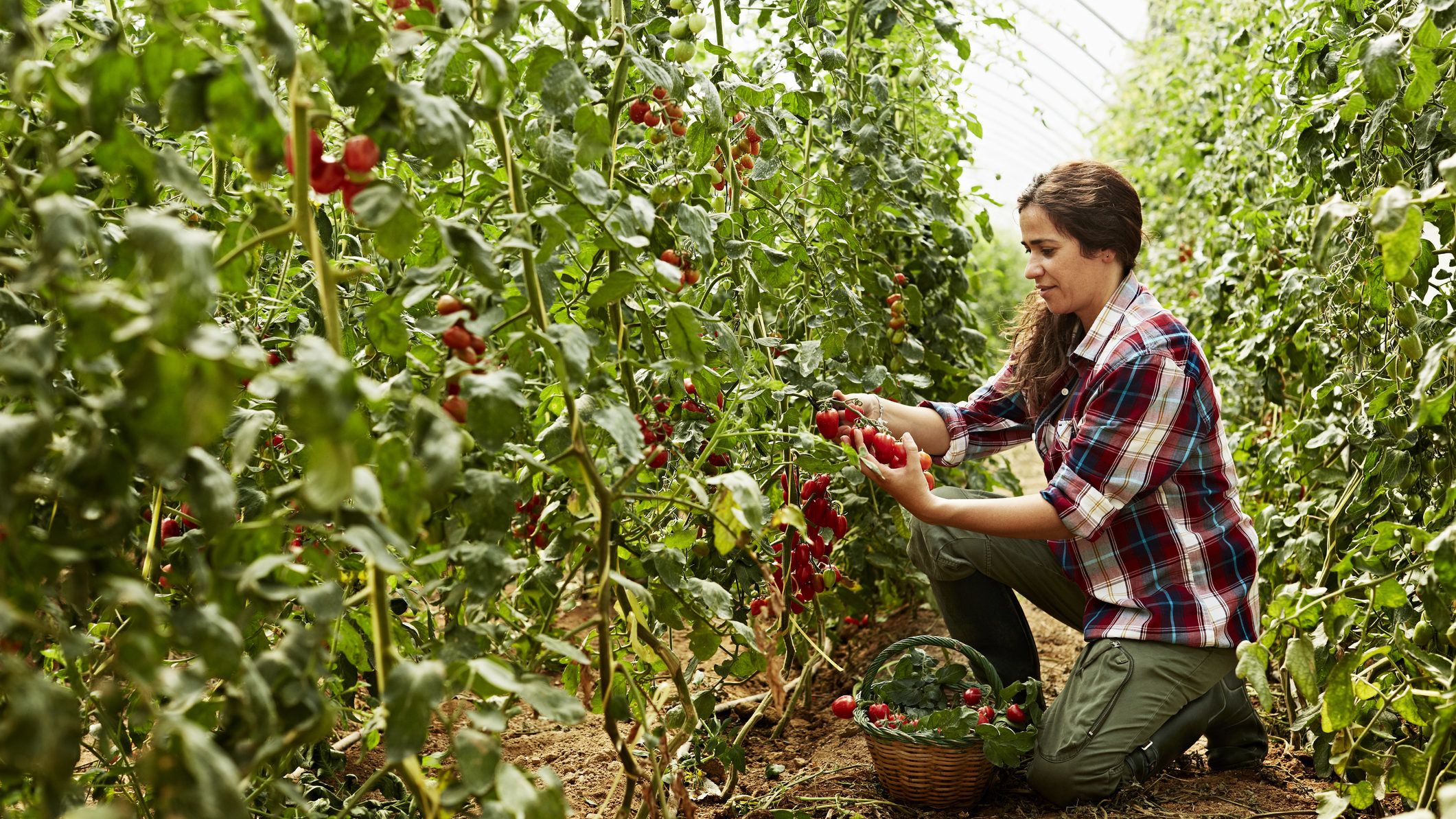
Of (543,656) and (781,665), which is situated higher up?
(543,656)

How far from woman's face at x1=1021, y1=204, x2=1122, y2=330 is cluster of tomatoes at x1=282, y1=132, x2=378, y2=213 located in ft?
4.13

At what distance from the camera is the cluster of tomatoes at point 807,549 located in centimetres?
173

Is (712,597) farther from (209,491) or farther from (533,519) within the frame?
(209,491)

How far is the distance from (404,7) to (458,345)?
317 millimetres

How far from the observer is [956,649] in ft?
6.26

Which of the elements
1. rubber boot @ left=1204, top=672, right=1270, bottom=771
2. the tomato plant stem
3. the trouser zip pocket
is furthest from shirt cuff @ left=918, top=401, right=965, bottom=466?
the tomato plant stem

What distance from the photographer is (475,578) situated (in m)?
0.94

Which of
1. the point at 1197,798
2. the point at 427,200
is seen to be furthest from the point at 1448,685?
the point at 427,200

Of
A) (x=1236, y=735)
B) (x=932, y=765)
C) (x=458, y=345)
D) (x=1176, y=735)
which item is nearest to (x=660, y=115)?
(x=458, y=345)

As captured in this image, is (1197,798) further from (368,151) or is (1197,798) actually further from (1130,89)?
(1130,89)

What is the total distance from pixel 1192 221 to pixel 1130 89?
1347mm

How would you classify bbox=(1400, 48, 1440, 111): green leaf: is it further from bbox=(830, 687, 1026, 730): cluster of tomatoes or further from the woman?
bbox=(830, 687, 1026, 730): cluster of tomatoes

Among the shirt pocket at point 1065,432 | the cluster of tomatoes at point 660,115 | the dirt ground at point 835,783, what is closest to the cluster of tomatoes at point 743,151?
the cluster of tomatoes at point 660,115

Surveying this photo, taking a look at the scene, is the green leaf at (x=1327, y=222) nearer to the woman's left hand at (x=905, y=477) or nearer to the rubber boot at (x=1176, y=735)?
the woman's left hand at (x=905, y=477)
